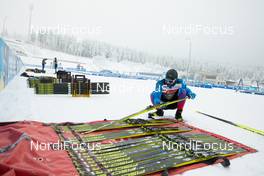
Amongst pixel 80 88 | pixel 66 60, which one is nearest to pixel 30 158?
pixel 80 88

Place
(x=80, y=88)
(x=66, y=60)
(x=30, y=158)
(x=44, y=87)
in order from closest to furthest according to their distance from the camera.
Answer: (x=30, y=158) < (x=44, y=87) < (x=80, y=88) < (x=66, y=60)

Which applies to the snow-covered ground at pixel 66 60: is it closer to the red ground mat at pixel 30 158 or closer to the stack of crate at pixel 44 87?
the stack of crate at pixel 44 87

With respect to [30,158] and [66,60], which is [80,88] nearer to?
[30,158]

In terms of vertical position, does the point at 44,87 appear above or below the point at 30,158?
above

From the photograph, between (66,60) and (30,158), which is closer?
(30,158)

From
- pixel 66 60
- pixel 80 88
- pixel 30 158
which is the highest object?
pixel 66 60

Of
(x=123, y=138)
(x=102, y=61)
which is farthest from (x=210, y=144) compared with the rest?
(x=102, y=61)

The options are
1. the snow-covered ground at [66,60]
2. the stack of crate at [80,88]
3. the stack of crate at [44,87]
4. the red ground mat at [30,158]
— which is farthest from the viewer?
the snow-covered ground at [66,60]

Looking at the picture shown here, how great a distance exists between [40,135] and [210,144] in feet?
10.3

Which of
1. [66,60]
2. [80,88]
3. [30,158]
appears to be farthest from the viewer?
[66,60]

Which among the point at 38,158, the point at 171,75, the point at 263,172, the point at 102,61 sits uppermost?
the point at 102,61

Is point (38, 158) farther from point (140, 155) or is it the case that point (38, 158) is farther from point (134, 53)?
point (134, 53)

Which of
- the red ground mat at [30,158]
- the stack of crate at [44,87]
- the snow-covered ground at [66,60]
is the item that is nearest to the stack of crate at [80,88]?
the stack of crate at [44,87]

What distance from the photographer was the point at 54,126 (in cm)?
432
